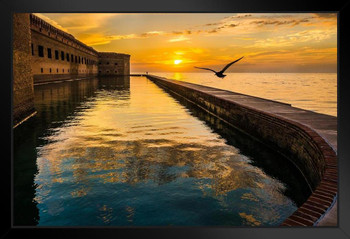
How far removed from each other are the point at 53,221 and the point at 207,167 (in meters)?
3.25

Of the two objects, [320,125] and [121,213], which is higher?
[320,125]

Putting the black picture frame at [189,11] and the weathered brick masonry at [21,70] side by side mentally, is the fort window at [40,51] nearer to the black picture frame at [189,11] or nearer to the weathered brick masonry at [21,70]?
the weathered brick masonry at [21,70]

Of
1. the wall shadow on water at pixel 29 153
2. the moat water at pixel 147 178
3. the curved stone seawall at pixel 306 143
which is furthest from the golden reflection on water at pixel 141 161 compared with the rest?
the curved stone seawall at pixel 306 143

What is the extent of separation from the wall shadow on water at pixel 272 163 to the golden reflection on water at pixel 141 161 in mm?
191

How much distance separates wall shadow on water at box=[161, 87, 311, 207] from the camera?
5184 millimetres

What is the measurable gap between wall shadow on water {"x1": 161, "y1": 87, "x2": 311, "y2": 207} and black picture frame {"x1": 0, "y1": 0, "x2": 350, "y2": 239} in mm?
2257

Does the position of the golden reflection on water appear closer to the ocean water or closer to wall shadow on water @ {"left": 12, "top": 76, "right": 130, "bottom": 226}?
wall shadow on water @ {"left": 12, "top": 76, "right": 130, "bottom": 226}

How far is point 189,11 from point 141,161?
450cm

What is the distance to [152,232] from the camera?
2.60 metres

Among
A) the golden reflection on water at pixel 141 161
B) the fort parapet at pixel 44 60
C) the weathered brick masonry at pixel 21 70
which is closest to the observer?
the golden reflection on water at pixel 141 161

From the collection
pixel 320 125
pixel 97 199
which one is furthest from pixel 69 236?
pixel 320 125

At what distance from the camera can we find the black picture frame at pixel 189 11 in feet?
8.16

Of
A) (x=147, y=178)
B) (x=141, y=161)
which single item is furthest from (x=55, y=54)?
(x=147, y=178)

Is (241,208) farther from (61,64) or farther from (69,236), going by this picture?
(61,64)
